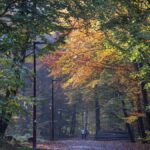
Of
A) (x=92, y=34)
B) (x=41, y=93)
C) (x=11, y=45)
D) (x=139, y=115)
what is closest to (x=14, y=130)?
(x=41, y=93)

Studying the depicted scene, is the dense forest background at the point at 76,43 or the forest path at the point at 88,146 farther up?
the dense forest background at the point at 76,43

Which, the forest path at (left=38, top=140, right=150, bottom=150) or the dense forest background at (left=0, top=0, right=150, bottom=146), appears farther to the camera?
the forest path at (left=38, top=140, right=150, bottom=150)

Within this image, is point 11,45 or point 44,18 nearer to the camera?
point 11,45

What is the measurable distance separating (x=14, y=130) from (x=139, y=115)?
32422mm

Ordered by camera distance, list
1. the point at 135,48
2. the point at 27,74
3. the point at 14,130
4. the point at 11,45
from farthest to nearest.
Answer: the point at 14,130 → the point at 135,48 → the point at 11,45 → the point at 27,74

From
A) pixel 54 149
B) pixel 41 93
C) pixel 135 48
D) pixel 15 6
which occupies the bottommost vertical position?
pixel 54 149

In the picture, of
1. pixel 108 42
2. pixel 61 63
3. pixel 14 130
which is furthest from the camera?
pixel 14 130

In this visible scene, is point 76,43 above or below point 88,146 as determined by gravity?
above

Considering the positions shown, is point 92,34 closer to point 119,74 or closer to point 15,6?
point 119,74

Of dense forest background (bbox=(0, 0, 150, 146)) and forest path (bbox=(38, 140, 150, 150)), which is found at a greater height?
dense forest background (bbox=(0, 0, 150, 146))

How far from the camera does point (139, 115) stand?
1046 inches

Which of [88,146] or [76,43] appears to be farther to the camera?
[88,146]

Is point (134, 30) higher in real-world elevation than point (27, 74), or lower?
higher

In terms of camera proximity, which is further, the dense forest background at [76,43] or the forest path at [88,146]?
the forest path at [88,146]
